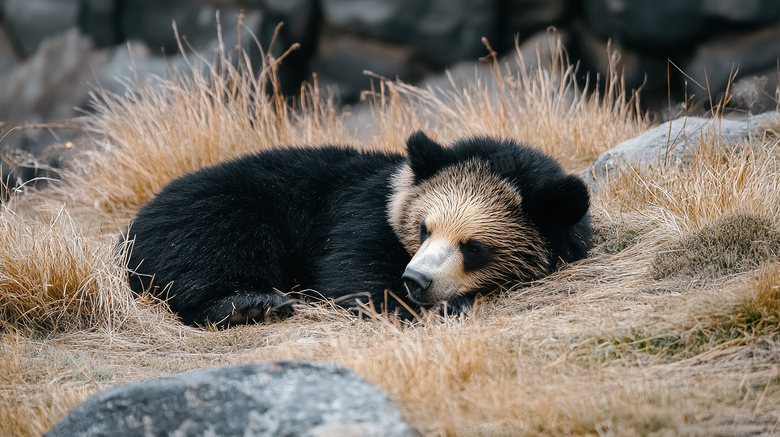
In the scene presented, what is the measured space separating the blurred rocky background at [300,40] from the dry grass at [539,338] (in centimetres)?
705

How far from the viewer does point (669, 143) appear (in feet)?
18.3

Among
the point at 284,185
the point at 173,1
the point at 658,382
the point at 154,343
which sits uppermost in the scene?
the point at 173,1

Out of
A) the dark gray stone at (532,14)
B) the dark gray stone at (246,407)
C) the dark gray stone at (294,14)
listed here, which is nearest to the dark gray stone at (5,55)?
the dark gray stone at (294,14)

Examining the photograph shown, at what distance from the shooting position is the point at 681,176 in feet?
15.7

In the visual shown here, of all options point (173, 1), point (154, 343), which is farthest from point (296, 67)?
point (154, 343)

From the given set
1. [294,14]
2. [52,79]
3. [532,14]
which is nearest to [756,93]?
[532,14]

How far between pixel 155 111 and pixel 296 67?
252 inches

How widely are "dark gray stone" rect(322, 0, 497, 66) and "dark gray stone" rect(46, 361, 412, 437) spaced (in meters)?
11.0

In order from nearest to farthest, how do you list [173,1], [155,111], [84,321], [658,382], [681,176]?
[658,382] < [84,321] < [681,176] < [155,111] < [173,1]

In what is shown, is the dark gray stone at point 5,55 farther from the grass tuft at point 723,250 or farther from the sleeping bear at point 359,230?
the grass tuft at point 723,250

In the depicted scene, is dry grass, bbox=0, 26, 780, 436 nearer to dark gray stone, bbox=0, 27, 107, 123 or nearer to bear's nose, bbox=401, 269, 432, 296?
bear's nose, bbox=401, 269, 432, 296

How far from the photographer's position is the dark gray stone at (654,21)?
1078 cm

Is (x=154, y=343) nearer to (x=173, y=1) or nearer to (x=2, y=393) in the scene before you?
(x=2, y=393)

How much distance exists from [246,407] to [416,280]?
1.47 meters
